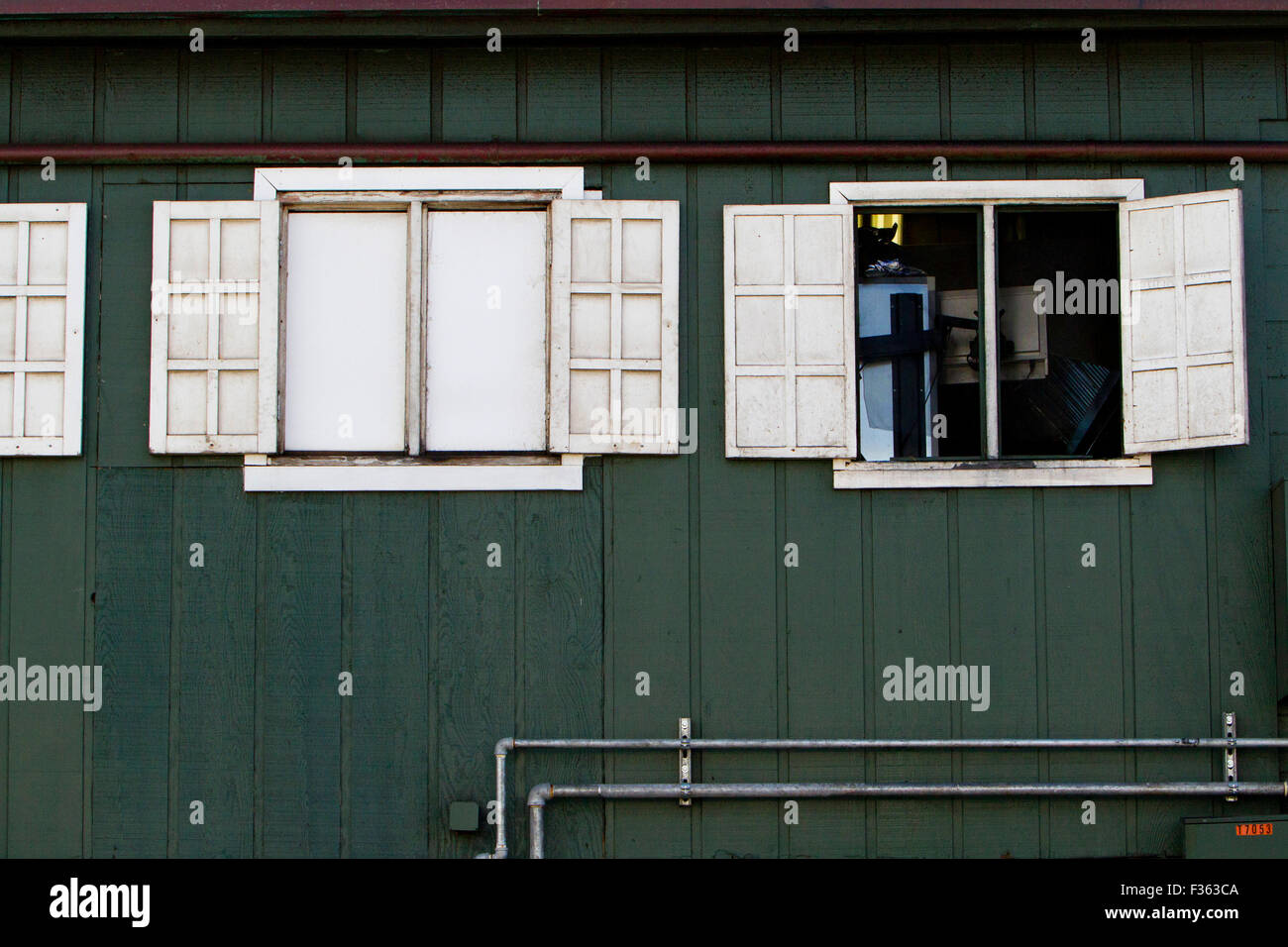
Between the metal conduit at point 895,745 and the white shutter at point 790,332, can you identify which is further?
the white shutter at point 790,332

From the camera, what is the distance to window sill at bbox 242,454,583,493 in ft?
22.7

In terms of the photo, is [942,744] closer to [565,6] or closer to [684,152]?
[684,152]

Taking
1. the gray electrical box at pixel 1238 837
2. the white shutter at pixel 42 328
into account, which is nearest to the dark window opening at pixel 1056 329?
the gray electrical box at pixel 1238 837

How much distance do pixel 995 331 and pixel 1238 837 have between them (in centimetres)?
248

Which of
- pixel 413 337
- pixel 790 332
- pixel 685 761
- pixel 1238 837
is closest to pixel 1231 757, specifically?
pixel 1238 837

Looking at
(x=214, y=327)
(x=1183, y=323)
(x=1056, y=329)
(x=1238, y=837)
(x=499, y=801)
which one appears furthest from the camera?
(x=1056, y=329)

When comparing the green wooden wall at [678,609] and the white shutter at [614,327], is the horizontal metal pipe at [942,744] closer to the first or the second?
the green wooden wall at [678,609]

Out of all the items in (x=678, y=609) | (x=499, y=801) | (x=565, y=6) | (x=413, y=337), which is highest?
(x=565, y=6)

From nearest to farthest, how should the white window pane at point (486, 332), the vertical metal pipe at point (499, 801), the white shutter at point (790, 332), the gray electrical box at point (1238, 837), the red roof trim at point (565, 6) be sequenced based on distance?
the gray electrical box at point (1238, 837) → the vertical metal pipe at point (499, 801) → the red roof trim at point (565, 6) → the white shutter at point (790, 332) → the white window pane at point (486, 332)

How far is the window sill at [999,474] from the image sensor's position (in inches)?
271

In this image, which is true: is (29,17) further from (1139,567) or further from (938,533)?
(1139,567)

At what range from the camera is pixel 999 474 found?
6.88m

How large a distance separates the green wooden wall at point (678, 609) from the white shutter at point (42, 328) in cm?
11
